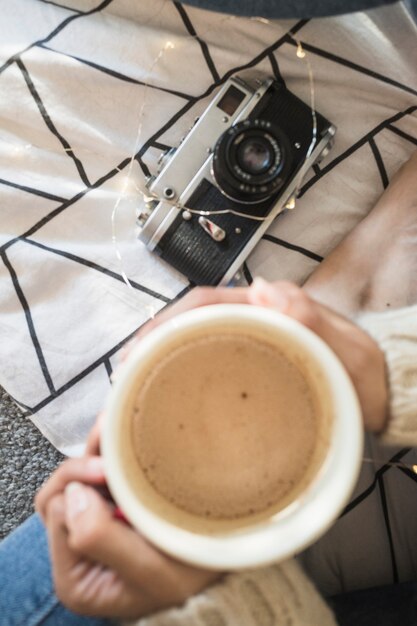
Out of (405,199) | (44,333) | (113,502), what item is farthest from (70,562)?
→ (405,199)

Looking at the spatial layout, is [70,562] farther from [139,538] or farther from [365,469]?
[365,469]

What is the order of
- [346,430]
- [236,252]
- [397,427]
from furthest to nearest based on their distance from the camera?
[236,252] → [397,427] → [346,430]

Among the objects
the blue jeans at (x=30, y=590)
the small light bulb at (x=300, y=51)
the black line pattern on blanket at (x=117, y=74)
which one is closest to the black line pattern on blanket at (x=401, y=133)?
the small light bulb at (x=300, y=51)

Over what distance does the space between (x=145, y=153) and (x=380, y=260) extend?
292mm

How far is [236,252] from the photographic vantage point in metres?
0.65

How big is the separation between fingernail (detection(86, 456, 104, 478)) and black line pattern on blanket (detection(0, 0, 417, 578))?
250 millimetres

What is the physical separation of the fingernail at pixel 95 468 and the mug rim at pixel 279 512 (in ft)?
0.19

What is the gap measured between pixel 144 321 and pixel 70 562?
0.30 metres

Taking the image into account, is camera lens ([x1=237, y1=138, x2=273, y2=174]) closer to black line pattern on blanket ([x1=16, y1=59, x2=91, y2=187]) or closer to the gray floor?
black line pattern on blanket ([x1=16, y1=59, x2=91, y2=187])

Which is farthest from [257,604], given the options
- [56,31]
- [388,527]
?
[56,31]

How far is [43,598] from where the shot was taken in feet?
1.87

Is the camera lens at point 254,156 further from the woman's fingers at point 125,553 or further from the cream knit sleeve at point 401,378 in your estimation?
the woman's fingers at point 125,553

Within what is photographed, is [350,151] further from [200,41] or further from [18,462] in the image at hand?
[18,462]

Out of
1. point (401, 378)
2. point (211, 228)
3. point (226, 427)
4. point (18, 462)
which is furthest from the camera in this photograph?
point (18, 462)
